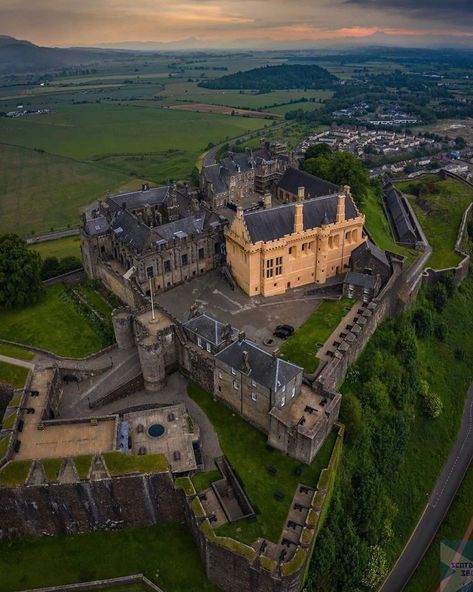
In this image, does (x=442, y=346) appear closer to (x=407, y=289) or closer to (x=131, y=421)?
(x=407, y=289)

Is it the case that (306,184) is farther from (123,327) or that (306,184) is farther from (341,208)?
(123,327)

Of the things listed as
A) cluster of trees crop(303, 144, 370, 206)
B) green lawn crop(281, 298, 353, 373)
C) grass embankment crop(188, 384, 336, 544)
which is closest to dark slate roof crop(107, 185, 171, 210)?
cluster of trees crop(303, 144, 370, 206)

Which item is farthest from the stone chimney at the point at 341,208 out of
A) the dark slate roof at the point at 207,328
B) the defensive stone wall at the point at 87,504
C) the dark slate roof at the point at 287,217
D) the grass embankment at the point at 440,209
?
the defensive stone wall at the point at 87,504

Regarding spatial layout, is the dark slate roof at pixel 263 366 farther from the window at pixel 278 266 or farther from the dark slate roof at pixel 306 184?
the dark slate roof at pixel 306 184

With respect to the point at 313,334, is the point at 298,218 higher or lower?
higher

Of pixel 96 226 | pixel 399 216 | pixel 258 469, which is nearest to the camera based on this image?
pixel 258 469

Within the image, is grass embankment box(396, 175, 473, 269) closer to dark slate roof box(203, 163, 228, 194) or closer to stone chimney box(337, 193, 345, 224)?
stone chimney box(337, 193, 345, 224)

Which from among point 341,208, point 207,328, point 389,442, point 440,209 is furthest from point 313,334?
point 440,209
